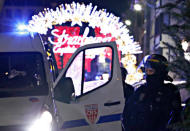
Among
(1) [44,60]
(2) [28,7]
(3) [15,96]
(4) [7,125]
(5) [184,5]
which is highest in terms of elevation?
(2) [28,7]

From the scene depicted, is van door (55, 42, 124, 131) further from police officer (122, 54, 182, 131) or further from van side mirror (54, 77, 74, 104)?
police officer (122, 54, 182, 131)

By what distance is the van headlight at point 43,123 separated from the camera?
173 inches

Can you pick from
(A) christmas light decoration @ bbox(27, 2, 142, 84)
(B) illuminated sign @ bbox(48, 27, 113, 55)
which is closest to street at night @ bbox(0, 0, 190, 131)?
(A) christmas light decoration @ bbox(27, 2, 142, 84)

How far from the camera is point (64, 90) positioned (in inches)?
197

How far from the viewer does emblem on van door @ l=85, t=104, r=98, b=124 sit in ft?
17.7

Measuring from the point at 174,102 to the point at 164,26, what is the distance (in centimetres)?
179

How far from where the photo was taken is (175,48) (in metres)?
Answer: 2.93

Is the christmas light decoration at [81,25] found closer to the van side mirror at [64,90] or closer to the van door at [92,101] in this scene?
the van door at [92,101]

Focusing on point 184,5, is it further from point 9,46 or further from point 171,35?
point 9,46

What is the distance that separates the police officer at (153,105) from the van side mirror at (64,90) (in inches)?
30.9

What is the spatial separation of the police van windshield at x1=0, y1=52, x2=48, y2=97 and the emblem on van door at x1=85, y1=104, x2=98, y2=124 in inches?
29.9

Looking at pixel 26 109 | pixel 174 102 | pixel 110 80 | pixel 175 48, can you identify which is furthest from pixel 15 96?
pixel 175 48

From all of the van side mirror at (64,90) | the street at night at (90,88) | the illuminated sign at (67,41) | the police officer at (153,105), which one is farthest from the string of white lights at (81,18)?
the police officer at (153,105)

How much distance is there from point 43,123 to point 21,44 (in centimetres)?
141
